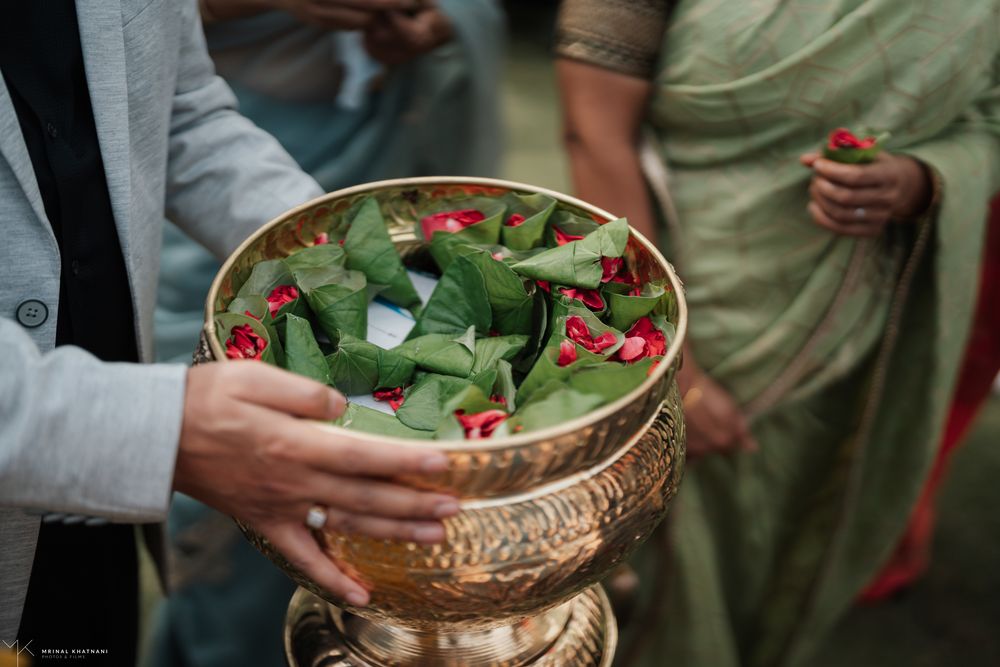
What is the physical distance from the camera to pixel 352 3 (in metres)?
1.18

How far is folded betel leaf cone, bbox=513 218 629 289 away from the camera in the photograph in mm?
532

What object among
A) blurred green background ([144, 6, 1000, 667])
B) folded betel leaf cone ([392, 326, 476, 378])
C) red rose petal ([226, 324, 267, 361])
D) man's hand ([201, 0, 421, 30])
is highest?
red rose petal ([226, 324, 267, 361])

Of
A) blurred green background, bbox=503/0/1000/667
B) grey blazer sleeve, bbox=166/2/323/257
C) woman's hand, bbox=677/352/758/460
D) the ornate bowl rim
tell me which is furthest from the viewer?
blurred green background, bbox=503/0/1000/667

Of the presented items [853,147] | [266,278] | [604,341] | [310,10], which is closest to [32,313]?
[266,278]

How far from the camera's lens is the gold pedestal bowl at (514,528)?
414 millimetres

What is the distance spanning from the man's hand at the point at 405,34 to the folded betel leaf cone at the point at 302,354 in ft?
2.88

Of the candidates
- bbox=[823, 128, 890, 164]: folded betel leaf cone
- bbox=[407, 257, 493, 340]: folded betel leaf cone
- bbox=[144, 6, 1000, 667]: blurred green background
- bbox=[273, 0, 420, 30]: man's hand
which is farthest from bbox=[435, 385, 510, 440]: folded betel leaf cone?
bbox=[144, 6, 1000, 667]: blurred green background

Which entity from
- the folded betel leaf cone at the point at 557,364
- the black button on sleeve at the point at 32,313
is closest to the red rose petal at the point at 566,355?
the folded betel leaf cone at the point at 557,364

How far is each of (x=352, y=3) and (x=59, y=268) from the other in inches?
28.1

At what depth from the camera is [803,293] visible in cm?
112

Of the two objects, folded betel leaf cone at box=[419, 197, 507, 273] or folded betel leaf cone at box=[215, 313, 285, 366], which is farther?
folded betel leaf cone at box=[419, 197, 507, 273]

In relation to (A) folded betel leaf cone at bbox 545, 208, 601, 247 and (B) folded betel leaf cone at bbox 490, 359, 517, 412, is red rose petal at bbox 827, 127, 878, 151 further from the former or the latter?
(B) folded betel leaf cone at bbox 490, 359, 517, 412

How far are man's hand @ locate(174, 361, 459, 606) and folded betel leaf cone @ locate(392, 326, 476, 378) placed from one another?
0.32ft

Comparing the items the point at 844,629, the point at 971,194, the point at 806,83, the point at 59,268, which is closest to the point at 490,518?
the point at 59,268
